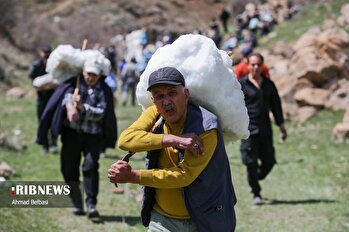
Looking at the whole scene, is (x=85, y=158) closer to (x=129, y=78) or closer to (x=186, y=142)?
(x=186, y=142)

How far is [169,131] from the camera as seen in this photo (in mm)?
4129

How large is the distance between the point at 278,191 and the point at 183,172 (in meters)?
5.62

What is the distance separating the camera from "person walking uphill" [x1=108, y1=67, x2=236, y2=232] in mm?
3900

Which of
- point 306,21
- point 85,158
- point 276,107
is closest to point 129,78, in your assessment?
point 306,21

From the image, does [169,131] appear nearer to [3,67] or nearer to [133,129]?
[133,129]

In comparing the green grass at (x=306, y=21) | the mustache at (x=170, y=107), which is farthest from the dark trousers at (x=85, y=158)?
the green grass at (x=306, y=21)

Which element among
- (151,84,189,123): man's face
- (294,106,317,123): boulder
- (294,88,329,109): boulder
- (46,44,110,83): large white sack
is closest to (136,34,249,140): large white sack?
(151,84,189,123): man's face

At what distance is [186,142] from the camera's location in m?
3.83

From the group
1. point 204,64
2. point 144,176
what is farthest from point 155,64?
point 144,176

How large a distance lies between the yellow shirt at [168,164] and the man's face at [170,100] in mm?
115

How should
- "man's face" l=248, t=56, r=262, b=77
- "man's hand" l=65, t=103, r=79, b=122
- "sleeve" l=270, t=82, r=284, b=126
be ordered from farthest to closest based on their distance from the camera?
"sleeve" l=270, t=82, r=284, b=126 → "man's face" l=248, t=56, r=262, b=77 → "man's hand" l=65, t=103, r=79, b=122

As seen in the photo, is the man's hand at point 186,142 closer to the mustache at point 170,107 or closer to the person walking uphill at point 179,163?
the person walking uphill at point 179,163

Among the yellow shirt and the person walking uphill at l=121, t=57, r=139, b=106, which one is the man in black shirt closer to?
the yellow shirt

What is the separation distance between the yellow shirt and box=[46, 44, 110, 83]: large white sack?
3269 millimetres
